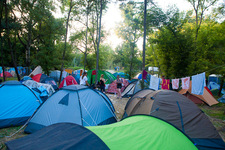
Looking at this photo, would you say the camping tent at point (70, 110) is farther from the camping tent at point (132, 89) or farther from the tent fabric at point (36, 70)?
the tent fabric at point (36, 70)

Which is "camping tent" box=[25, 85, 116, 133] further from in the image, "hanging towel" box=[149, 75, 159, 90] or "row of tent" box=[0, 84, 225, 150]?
"hanging towel" box=[149, 75, 159, 90]

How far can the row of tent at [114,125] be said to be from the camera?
1699 millimetres

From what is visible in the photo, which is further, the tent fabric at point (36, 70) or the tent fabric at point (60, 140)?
the tent fabric at point (36, 70)

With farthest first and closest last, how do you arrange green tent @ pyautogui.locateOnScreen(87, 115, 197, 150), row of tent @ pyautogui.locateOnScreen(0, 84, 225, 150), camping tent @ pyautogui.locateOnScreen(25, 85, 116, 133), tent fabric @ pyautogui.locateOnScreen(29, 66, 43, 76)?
1. tent fabric @ pyautogui.locateOnScreen(29, 66, 43, 76)
2. camping tent @ pyautogui.locateOnScreen(25, 85, 116, 133)
3. green tent @ pyautogui.locateOnScreen(87, 115, 197, 150)
4. row of tent @ pyautogui.locateOnScreen(0, 84, 225, 150)

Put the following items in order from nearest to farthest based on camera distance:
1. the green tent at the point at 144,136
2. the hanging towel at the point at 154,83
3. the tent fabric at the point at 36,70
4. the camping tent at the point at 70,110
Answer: the green tent at the point at 144,136
the camping tent at the point at 70,110
the hanging towel at the point at 154,83
the tent fabric at the point at 36,70

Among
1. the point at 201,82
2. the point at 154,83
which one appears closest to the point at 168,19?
the point at 154,83

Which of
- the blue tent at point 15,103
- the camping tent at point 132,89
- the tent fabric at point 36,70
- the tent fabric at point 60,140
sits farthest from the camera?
the tent fabric at point 36,70

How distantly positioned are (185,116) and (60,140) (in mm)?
3417

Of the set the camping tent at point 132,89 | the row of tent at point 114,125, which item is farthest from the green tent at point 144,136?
the camping tent at point 132,89

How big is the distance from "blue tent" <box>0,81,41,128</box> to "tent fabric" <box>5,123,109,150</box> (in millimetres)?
3742

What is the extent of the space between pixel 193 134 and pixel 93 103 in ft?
9.60

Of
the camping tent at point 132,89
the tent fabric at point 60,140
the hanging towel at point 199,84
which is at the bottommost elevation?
the camping tent at point 132,89

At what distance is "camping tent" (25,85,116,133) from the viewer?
4.28 m

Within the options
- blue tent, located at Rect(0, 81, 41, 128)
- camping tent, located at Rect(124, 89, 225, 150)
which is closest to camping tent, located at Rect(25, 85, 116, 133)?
blue tent, located at Rect(0, 81, 41, 128)
